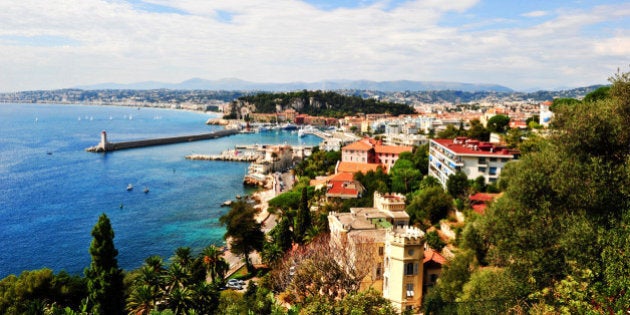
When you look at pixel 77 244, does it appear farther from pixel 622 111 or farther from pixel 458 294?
pixel 622 111

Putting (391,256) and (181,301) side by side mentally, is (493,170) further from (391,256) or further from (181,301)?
(181,301)

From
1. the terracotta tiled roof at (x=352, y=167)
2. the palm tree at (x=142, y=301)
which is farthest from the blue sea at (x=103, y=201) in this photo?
the palm tree at (x=142, y=301)

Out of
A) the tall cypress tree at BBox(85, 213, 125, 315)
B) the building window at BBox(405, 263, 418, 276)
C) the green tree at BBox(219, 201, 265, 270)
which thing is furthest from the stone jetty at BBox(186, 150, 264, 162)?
the building window at BBox(405, 263, 418, 276)

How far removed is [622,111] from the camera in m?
10.9

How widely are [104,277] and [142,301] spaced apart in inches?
104

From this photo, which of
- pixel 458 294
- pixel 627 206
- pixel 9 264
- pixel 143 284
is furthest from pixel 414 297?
pixel 9 264

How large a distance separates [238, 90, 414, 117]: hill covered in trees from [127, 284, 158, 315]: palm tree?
108 meters

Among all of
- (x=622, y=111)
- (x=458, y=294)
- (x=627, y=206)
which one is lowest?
(x=458, y=294)

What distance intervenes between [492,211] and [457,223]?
7.53 meters

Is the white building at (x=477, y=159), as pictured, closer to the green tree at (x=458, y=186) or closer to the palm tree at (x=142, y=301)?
the green tree at (x=458, y=186)

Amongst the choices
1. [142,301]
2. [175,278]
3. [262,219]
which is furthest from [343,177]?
[142,301]

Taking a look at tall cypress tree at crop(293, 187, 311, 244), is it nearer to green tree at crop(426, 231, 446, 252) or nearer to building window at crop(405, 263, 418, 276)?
green tree at crop(426, 231, 446, 252)

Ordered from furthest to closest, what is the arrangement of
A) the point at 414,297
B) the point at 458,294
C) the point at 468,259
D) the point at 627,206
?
the point at 468,259 < the point at 414,297 < the point at 458,294 < the point at 627,206

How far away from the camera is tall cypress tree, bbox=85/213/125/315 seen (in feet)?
49.0
